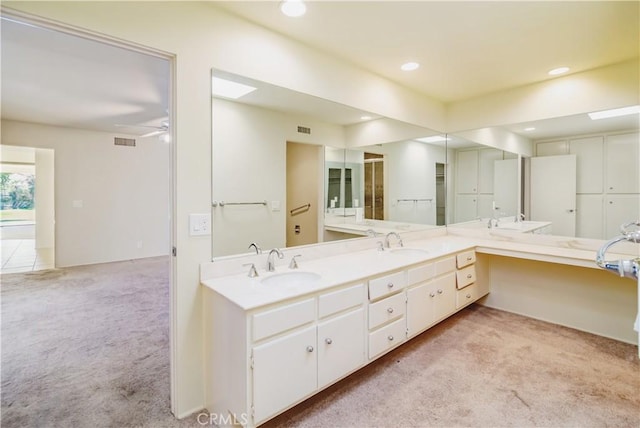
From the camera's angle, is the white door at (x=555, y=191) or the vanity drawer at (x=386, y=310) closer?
the vanity drawer at (x=386, y=310)

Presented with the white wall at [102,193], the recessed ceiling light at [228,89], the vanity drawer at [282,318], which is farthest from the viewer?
the white wall at [102,193]

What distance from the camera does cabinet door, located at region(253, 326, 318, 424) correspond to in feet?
4.87

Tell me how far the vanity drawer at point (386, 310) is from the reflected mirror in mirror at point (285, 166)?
29.3 inches

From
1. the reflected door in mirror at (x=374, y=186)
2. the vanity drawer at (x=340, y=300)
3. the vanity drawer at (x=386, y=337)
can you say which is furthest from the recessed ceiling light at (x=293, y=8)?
the vanity drawer at (x=386, y=337)

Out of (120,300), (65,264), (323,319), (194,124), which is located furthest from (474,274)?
(65,264)

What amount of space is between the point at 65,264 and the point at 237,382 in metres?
5.62

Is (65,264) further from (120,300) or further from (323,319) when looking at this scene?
(323,319)

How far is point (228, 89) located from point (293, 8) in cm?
63

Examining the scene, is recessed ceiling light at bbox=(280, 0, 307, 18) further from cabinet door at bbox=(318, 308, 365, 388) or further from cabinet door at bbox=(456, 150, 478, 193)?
cabinet door at bbox=(456, 150, 478, 193)

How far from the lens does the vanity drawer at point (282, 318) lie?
4.83 ft

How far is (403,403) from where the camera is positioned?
6.23 feet

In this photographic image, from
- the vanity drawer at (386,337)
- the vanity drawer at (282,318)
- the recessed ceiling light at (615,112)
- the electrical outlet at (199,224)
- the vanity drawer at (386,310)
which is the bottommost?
the vanity drawer at (386,337)

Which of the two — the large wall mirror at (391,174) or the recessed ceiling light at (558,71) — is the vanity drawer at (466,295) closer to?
the large wall mirror at (391,174)

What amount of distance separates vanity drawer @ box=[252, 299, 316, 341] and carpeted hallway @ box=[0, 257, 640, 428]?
609 mm
